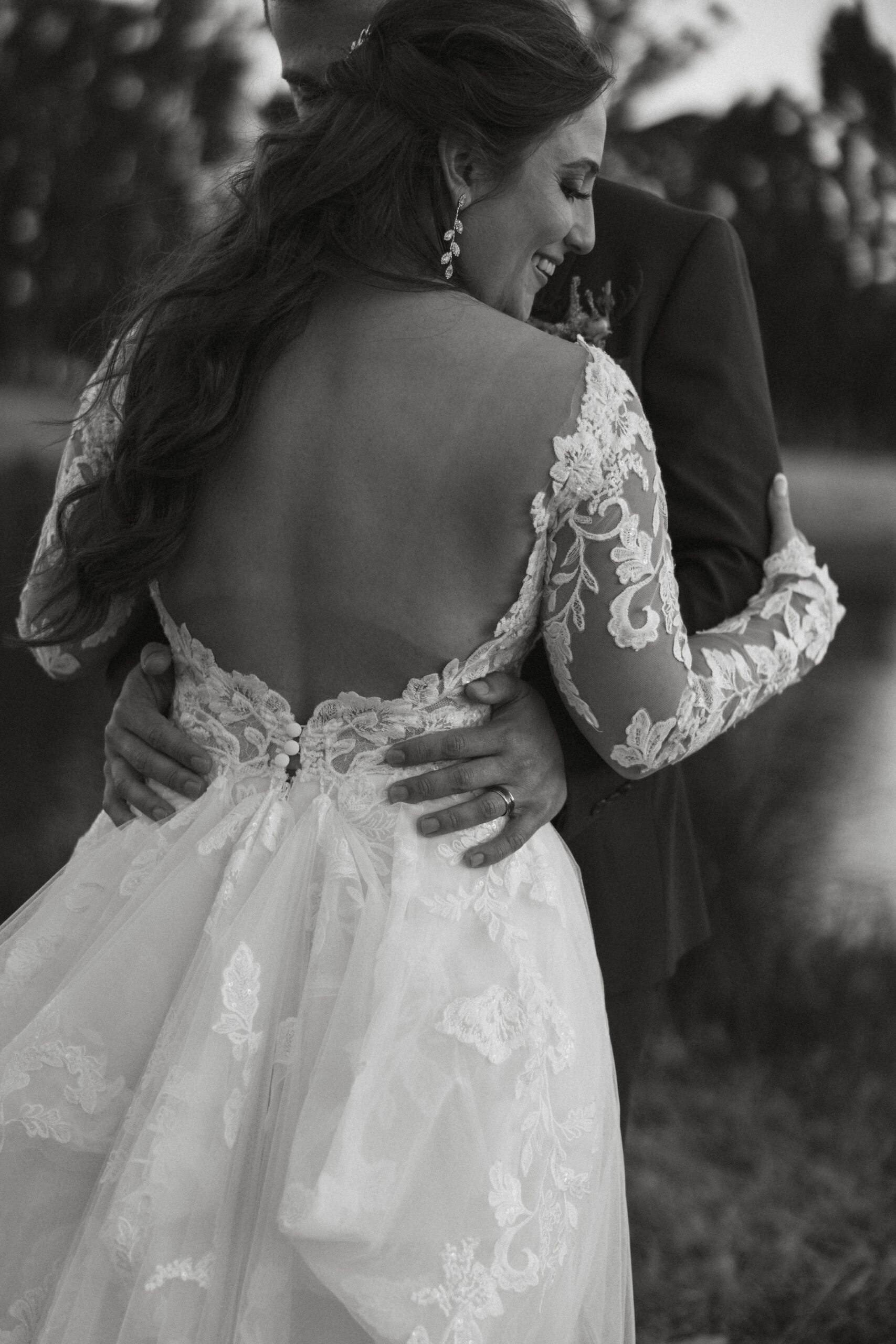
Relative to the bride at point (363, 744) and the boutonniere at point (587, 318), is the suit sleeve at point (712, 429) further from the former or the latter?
the bride at point (363, 744)

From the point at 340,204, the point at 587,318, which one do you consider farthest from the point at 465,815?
the point at 587,318

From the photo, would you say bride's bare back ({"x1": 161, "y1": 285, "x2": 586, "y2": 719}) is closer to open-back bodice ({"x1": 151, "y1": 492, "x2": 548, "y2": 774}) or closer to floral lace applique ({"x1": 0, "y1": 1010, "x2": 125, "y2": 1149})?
open-back bodice ({"x1": 151, "y1": 492, "x2": 548, "y2": 774})

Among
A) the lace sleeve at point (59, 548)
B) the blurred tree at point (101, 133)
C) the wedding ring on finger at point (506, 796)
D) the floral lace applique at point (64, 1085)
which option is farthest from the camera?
the blurred tree at point (101, 133)


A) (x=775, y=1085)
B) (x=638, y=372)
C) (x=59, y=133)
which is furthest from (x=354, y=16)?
(x=775, y=1085)

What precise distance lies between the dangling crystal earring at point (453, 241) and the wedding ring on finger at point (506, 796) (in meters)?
0.54

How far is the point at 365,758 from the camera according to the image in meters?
1.37

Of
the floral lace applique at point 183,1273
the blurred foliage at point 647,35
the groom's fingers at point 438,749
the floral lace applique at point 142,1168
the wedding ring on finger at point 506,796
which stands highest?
the blurred foliage at point 647,35

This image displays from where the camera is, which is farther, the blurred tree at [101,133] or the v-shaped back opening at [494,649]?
the blurred tree at [101,133]

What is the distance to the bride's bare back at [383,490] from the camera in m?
1.24

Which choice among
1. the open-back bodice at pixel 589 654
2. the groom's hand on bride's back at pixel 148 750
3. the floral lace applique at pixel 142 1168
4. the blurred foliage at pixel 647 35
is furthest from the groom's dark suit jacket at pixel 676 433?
the blurred foliage at pixel 647 35

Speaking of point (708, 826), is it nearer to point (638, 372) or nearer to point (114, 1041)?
point (638, 372)

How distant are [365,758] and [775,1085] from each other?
2.09m

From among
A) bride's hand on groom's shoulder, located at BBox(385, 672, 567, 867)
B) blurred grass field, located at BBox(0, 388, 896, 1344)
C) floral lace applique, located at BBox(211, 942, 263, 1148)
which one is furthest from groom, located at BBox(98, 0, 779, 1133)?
blurred grass field, located at BBox(0, 388, 896, 1344)

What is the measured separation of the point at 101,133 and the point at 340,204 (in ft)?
6.09
